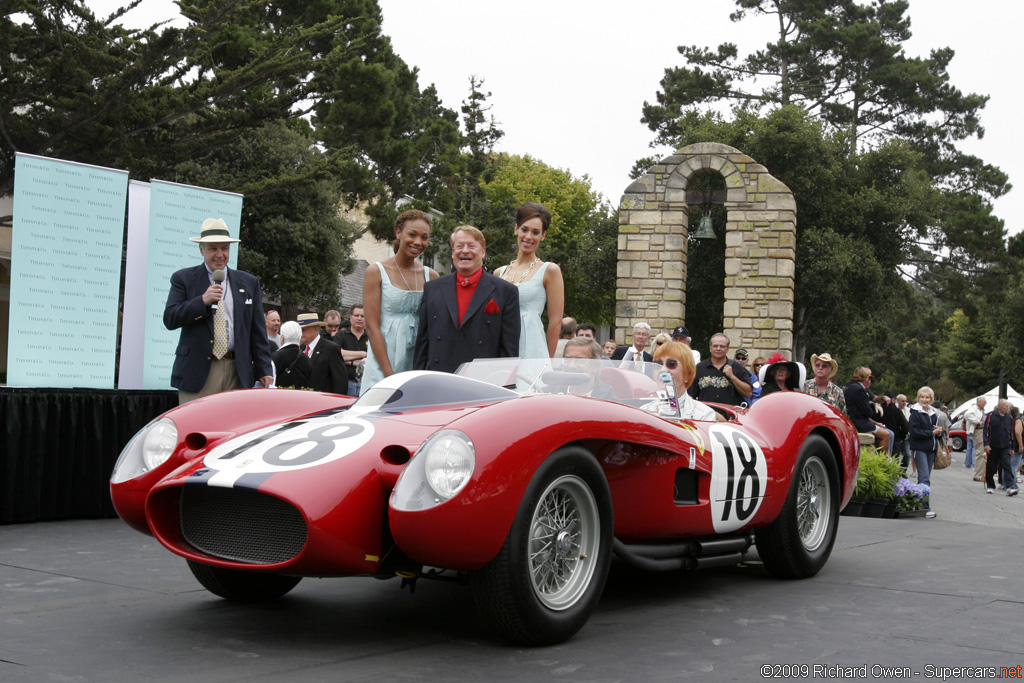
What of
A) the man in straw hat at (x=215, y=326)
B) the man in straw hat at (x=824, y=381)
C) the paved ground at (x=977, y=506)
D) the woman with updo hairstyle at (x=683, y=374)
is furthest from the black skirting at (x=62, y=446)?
the paved ground at (x=977, y=506)

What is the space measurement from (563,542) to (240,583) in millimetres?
1508

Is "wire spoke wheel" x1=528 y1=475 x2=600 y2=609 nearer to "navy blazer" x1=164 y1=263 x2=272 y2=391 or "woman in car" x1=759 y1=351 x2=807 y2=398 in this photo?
"navy blazer" x1=164 y1=263 x2=272 y2=391

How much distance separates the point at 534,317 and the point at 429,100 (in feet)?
193

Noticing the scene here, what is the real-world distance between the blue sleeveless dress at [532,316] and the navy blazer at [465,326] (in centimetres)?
46

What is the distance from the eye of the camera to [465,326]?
18.0 feet

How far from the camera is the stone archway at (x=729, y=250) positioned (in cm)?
1892

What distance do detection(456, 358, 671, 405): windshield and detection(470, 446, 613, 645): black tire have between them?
74cm

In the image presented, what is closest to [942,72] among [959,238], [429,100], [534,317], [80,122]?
[959,238]

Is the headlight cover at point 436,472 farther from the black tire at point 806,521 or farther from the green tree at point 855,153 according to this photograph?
the green tree at point 855,153

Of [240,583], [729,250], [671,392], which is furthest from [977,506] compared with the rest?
[240,583]

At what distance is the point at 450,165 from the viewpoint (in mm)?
43250

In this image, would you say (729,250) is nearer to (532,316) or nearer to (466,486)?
(532,316)

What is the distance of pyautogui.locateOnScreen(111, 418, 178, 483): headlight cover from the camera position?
396cm

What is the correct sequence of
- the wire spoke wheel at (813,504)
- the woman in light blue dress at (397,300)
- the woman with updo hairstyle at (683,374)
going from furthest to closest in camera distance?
the woman in light blue dress at (397,300), the wire spoke wheel at (813,504), the woman with updo hairstyle at (683,374)
